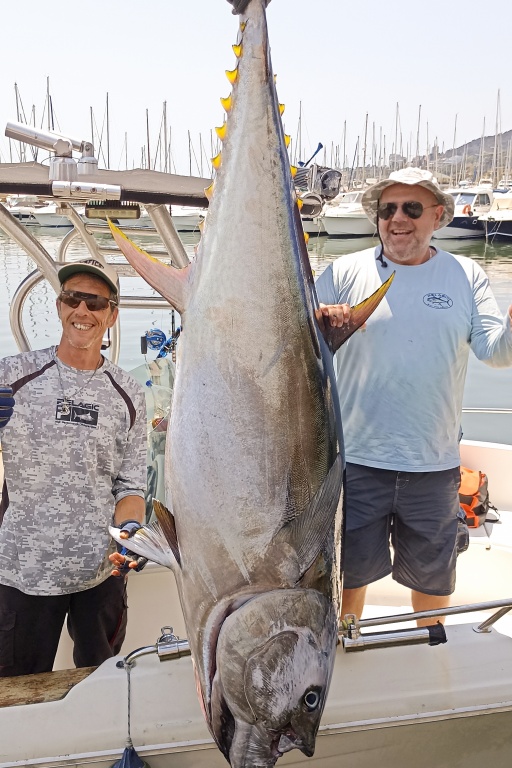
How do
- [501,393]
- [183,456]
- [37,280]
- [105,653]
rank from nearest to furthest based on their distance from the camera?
1. [183,456]
2. [105,653]
3. [37,280]
4. [501,393]

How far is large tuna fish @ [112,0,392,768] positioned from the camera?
1147 mm

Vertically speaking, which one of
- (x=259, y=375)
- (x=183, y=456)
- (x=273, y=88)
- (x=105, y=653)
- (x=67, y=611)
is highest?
(x=273, y=88)

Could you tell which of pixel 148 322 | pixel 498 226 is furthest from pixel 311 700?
pixel 498 226

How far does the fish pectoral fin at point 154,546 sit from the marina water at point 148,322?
1355 millimetres

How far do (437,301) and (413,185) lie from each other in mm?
403

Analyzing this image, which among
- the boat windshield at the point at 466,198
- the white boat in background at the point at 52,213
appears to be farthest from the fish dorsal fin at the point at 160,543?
the boat windshield at the point at 466,198

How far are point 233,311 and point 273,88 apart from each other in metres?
0.46

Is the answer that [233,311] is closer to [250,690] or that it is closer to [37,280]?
[250,690]

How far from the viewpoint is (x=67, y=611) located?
6.88 feet

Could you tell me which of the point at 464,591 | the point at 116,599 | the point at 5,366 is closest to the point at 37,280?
the point at 5,366

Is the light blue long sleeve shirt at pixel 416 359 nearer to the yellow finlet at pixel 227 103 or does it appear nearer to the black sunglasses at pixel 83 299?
the black sunglasses at pixel 83 299

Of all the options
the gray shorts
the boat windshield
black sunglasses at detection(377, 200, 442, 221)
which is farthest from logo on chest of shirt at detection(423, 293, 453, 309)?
the boat windshield

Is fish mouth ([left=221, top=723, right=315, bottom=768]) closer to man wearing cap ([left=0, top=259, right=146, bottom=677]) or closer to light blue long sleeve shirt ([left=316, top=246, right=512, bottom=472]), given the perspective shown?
man wearing cap ([left=0, top=259, right=146, bottom=677])

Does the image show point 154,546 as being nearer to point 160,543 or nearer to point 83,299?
point 160,543
